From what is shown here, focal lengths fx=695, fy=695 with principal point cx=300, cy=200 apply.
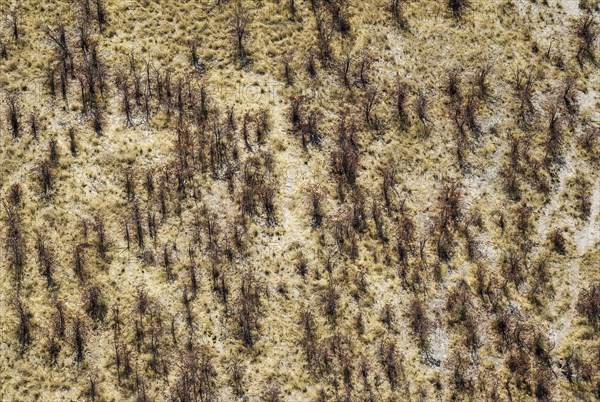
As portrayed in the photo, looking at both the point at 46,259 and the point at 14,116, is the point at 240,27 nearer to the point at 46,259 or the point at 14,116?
the point at 14,116

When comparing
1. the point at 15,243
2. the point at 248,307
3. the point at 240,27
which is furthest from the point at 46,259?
the point at 240,27

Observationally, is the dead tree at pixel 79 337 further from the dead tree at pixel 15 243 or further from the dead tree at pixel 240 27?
the dead tree at pixel 240 27

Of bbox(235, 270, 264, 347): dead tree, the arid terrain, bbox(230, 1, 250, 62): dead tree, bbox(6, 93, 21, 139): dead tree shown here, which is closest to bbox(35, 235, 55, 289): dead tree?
the arid terrain

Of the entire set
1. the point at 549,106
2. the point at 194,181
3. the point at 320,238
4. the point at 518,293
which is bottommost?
the point at 518,293

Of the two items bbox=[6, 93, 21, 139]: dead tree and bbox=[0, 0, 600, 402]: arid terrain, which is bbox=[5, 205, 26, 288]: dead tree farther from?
bbox=[6, 93, 21, 139]: dead tree

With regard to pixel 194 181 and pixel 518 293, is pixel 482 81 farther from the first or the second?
pixel 194 181

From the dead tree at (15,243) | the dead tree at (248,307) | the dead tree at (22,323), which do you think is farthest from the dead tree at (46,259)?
the dead tree at (248,307)

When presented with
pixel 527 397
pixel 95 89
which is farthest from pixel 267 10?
pixel 527 397

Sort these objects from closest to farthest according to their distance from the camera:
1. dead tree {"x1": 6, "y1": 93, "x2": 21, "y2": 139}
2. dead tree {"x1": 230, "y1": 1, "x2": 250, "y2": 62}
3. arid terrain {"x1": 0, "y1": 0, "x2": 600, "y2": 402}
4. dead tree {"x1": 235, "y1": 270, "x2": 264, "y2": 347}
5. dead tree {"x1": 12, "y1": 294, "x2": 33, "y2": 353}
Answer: dead tree {"x1": 12, "y1": 294, "x2": 33, "y2": 353}
arid terrain {"x1": 0, "y1": 0, "x2": 600, "y2": 402}
dead tree {"x1": 235, "y1": 270, "x2": 264, "y2": 347}
dead tree {"x1": 6, "y1": 93, "x2": 21, "y2": 139}
dead tree {"x1": 230, "y1": 1, "x2": 250, "y2": 62}

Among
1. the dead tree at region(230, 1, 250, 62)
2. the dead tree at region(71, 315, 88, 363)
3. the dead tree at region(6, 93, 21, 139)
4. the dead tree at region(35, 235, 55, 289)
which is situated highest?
the dead tree at region(230, 1, 250, 62)
